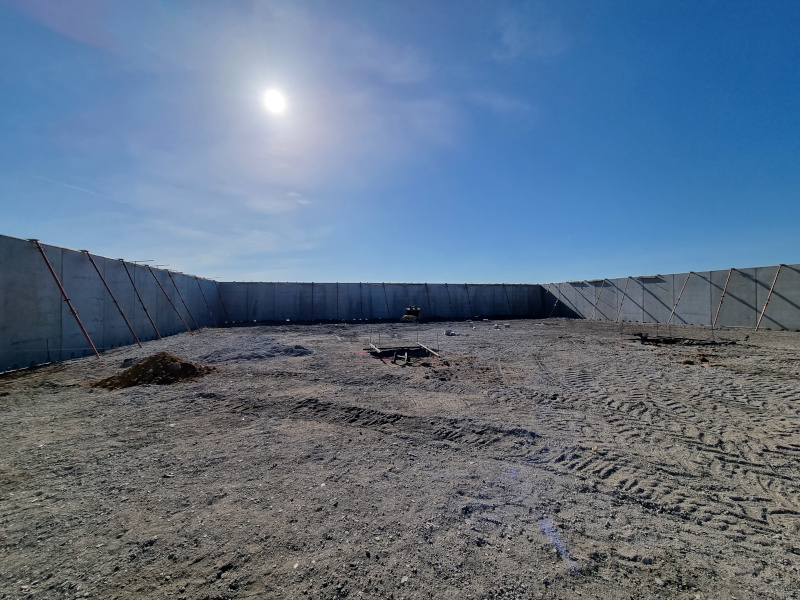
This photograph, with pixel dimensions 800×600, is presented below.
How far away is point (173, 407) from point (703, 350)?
13.0 metres

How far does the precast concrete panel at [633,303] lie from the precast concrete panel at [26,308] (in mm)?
25955

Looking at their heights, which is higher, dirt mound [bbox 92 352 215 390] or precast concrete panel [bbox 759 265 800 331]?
precast concrete panel [bbox 759 265 800 331]

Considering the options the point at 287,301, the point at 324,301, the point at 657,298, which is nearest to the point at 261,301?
the point at 287,301

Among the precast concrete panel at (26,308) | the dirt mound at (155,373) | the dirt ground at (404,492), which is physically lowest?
the dirt ground at (404,492)

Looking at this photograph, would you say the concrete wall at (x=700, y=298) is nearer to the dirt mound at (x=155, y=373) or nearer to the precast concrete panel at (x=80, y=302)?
the dirt mound at (x=155, y=373)

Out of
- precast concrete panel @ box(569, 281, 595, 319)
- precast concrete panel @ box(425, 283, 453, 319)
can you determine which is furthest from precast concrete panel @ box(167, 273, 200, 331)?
precast concrete panel @ box(569, 281, 595, 319)

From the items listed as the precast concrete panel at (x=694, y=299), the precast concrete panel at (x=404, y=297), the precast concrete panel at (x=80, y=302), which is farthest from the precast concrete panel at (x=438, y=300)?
the precast concrete panel at (x=80, y=302)

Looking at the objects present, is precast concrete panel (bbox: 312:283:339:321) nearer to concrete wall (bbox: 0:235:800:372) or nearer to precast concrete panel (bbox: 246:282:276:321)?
concrete wall (bbox: 0:235:800:372)

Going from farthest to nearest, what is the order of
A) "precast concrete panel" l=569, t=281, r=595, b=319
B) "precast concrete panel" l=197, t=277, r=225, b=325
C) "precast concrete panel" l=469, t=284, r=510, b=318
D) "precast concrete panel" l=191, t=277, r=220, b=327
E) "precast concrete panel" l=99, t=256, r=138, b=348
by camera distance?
"precast concrete panel" l=469, t=284, r=510, b=318, "precast concrete panel" l=569, t=281, r=595, b=319, "precast concrete panel" l=197, t=277, r=225, b=325, "precast concrete panel" l=191, t=277, r=220, b=327, "precast concrete panel" l=99, t=256, r=138, b=348

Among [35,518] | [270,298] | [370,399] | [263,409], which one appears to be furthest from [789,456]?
[270,298]

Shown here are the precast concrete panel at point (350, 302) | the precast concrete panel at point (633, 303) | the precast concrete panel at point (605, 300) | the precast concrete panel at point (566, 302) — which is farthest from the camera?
the precast concrete panel at point (566, 302)

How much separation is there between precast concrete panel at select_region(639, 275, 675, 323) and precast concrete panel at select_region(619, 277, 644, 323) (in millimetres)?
215

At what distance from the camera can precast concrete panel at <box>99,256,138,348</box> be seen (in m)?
12.0

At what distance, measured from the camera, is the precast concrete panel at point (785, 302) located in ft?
48.4
